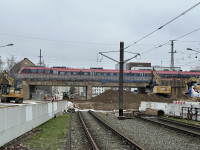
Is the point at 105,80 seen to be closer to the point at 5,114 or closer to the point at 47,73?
the point at 47,73

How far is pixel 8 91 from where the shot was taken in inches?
1416

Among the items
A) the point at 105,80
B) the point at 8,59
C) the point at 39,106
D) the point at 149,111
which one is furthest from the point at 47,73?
the point at 39,106

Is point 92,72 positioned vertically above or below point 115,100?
above

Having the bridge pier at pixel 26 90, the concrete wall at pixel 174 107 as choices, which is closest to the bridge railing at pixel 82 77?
the bridge pier at pixel 26 90

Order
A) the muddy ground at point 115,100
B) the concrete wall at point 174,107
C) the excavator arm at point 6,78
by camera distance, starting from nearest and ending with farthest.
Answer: the concrete wall at point 174,107 < the excavator arm at point 6,78 < the muddy ground at point 115,100

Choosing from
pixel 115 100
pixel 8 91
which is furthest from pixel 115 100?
pixel 8 91

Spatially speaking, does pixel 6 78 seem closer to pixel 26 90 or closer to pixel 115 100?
pixel 115 100

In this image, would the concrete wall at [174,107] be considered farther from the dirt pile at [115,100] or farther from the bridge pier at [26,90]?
the bridge pier at [26,90]

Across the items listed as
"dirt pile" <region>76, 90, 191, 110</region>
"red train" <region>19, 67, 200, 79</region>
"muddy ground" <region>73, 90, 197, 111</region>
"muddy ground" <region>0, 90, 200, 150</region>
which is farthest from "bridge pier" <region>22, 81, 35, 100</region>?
"muddy ground" <region>0, 90, 200, 150</region>

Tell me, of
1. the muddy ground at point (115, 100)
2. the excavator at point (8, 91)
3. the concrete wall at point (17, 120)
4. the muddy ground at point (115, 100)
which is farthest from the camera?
the muddy ground at point (115, 100)

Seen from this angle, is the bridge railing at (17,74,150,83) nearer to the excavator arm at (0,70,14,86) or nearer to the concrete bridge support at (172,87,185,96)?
the concrete bridge support at (172,87,185,96)

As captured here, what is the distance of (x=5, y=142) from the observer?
9.89 meters

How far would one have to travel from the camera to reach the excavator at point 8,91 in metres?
35.7

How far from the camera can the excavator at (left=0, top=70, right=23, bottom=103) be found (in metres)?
35.7
